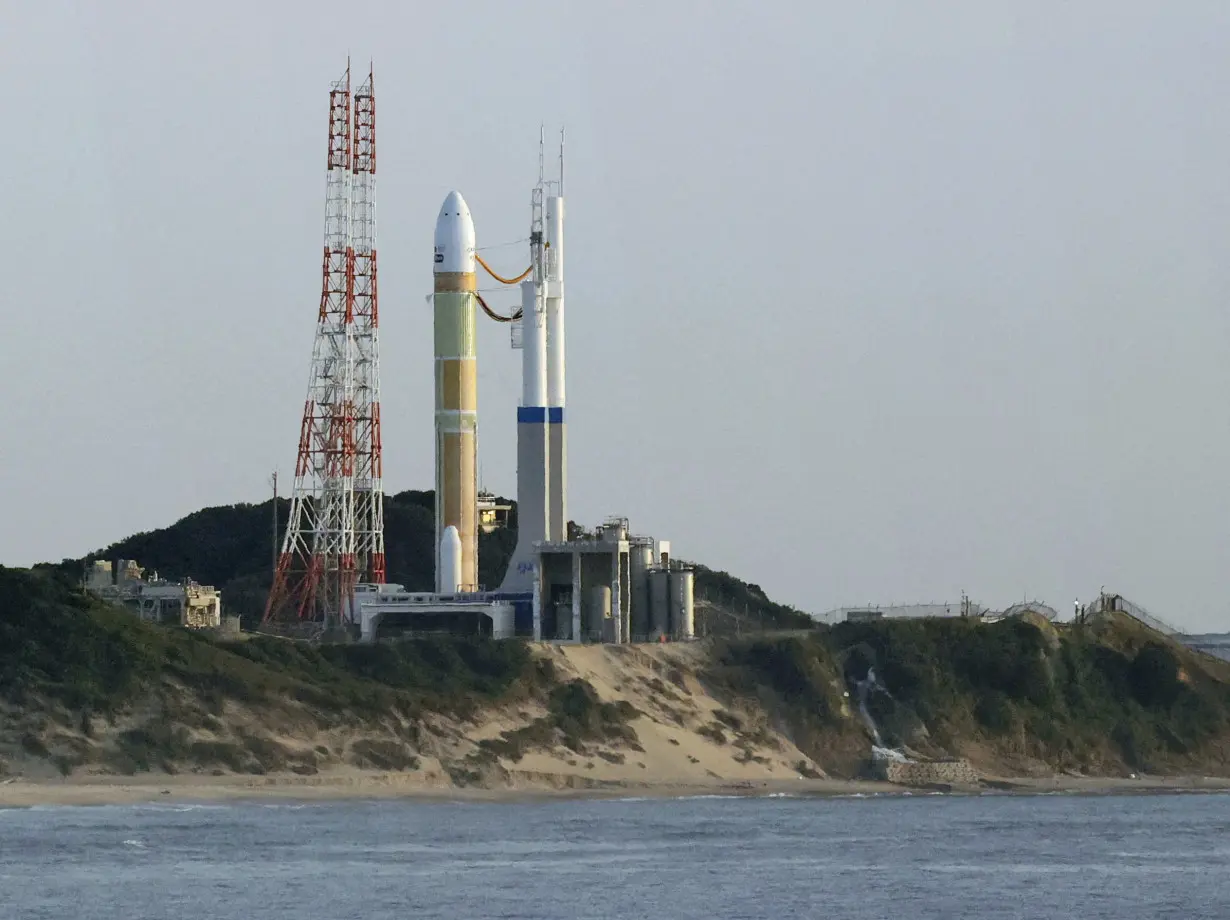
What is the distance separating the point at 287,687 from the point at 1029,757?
34558 millimetres

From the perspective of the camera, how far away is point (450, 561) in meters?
121

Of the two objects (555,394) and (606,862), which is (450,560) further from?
(606,862)

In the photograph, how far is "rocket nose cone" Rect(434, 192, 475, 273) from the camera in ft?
399

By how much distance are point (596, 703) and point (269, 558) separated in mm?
35455

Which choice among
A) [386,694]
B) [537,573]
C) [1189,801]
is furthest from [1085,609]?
[386,694]

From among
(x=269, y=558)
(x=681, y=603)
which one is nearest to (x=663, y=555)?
(x=681, y=603)

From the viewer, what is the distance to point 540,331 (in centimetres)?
12119

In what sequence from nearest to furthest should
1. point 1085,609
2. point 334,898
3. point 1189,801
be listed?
point 334,898 < point 1189,801 < point 1085,609

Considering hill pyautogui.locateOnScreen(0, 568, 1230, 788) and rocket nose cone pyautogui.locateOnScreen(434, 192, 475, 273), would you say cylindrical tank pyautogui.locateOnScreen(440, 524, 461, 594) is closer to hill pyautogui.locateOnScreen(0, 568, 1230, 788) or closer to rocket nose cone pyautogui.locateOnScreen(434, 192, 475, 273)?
hill pyautogui.locateOnScreen(0, 568, 1230, 788)

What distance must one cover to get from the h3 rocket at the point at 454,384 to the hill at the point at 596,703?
243 inches

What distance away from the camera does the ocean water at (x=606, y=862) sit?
75125 mm

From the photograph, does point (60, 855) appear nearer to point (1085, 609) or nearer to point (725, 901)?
point (725, 901)

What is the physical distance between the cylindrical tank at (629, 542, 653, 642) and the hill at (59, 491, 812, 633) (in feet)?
18.0

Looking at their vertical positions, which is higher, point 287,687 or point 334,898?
point 287,687
